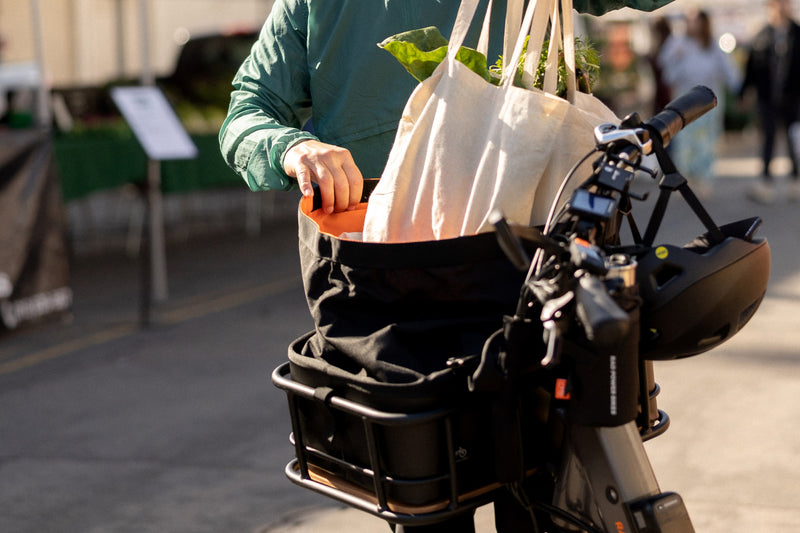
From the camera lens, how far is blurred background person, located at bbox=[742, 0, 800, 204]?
1090cm

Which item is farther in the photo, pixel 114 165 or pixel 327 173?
pixel 114 165

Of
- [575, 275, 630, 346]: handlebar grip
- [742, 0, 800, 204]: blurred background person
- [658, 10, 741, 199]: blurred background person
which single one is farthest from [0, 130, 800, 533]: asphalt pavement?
[658, 10, 741, 199]: blurred background person

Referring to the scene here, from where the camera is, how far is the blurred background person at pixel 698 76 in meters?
11.6

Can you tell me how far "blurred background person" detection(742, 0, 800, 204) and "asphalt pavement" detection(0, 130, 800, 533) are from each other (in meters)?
3.74

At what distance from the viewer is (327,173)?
5.96 ft

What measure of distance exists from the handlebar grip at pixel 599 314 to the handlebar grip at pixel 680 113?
1.18 feet

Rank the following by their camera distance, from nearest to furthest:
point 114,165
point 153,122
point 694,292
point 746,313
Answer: point 694,292, point 746,313, point 153,122, point 114,165

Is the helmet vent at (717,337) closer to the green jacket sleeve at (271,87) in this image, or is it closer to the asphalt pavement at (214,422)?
the green jacket sleeve at (271,87)

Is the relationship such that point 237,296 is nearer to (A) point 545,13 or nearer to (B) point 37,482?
(B) point 37,482

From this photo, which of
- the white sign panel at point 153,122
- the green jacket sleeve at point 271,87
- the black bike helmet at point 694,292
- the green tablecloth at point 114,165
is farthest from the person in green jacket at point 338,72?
the green tablecloth at point 114,165

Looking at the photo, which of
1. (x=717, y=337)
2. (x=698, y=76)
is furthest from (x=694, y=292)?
(x=698, y=76)

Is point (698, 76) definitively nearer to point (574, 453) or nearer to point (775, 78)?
point (775, 78)

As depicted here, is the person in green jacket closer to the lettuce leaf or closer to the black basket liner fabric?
the lettuce leaf

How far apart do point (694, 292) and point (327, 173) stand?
0.67 meters
